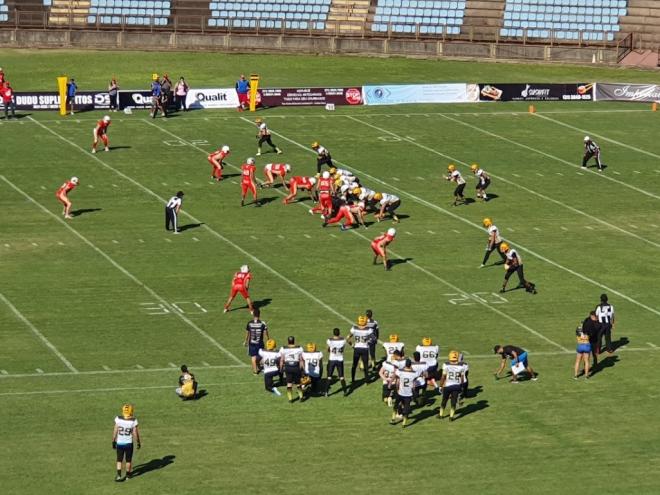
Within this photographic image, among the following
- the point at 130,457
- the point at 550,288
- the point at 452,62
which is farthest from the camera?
the point at 452,62

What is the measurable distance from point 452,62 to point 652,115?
14.9 metres

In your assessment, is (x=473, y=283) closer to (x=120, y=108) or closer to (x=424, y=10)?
(x=120, y=108)

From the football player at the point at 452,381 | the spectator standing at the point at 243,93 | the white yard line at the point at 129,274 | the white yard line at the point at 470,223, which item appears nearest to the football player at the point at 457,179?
the white yard line at the point at 470,223

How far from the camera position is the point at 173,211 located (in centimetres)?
5412

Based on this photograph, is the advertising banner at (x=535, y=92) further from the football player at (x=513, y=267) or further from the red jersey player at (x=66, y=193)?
the football player at (x=513, y=267)

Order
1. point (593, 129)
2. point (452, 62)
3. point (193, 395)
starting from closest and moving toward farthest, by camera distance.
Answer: point (193, 395)
point (593, 129)
point (452, 62)

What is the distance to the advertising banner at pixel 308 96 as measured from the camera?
75750 millimetres

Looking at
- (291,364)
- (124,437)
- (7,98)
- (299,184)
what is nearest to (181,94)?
(7,98)

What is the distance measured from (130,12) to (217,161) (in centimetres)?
3516

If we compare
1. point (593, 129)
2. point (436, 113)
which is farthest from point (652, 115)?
point (436, 113)

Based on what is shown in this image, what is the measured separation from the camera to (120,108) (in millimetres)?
73625

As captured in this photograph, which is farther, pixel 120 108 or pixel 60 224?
pixel 120 108

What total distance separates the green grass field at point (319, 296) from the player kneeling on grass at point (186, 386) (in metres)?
0.31

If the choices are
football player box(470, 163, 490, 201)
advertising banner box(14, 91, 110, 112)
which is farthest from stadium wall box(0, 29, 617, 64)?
football player box(470, 163, 490, 201)
